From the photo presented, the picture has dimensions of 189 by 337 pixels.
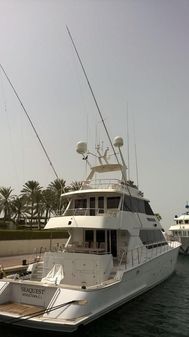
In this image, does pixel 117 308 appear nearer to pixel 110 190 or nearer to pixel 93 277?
pixel 93 277

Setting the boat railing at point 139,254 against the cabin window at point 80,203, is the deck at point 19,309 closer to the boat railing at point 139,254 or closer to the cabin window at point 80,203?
the boat railing at point 139,254

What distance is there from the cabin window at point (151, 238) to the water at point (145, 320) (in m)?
2.60

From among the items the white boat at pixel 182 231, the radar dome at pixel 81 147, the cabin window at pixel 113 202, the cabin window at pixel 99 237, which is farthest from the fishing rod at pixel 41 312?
the white boat at pixel 182 231

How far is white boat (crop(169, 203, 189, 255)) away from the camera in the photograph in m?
38.9

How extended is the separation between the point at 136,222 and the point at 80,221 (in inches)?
147

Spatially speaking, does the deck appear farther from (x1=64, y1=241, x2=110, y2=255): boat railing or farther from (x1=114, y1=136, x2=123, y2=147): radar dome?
(x1=114, y1=136, x2=123, y2=147): radar dome

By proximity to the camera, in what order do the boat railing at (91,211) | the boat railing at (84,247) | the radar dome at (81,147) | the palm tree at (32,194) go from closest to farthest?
the boat railing at (84,247) → the boat railing at (91,211) → the radar dome at (81,147) → the palm tree at (32,194)

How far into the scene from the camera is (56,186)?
2007 inches

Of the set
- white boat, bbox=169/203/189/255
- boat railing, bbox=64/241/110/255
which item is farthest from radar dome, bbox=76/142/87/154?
white boat, bbox=169/203/189/255

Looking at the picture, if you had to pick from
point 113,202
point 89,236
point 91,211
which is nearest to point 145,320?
point 89,236

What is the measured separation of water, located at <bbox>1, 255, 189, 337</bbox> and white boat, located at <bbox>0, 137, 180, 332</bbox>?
0.39m

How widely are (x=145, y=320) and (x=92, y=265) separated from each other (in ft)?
9.16

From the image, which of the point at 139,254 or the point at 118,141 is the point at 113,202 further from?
the point at 118,141

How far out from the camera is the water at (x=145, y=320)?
1090 centimetres
